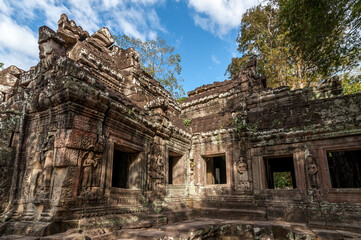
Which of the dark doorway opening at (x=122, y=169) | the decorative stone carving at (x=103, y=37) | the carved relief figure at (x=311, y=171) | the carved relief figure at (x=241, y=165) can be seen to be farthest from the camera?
the decorative stone carving at (x=103, y=37)

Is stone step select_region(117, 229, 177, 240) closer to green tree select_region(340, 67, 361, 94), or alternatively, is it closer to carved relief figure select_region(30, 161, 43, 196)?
carved relief figure select_region(30, 161, 43, 196)

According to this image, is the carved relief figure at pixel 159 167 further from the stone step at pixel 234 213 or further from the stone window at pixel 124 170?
the stone step at pixel 234 213

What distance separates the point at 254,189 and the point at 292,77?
35.1 feet

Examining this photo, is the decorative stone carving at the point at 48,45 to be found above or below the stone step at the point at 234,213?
above

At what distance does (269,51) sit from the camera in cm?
1783

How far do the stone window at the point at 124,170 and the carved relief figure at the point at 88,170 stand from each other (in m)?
1.75

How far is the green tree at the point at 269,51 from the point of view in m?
15.7

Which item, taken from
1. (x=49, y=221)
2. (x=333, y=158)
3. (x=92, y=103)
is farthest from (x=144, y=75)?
(x=333, y=158)

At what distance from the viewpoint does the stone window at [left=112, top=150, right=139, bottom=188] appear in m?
6.60

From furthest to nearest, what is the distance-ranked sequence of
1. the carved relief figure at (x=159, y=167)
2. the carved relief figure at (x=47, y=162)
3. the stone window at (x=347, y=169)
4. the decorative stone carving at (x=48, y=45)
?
the stone window at (x=347, y=169) → the carved relief figure at (x=159, y=167) → the decorative stone carving at (x=48, y=45) → the carved relief figure at (x=47, y=162)

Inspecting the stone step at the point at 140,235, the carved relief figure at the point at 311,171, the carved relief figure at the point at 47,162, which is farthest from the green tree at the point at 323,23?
the carved relief figure at the point at 47,162

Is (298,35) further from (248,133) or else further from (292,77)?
(292,77)

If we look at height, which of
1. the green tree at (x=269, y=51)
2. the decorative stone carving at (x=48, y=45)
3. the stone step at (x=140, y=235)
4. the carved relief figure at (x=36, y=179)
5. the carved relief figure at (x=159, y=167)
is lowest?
the stone step at (x=140, y=235)

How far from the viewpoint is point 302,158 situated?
7.54m
